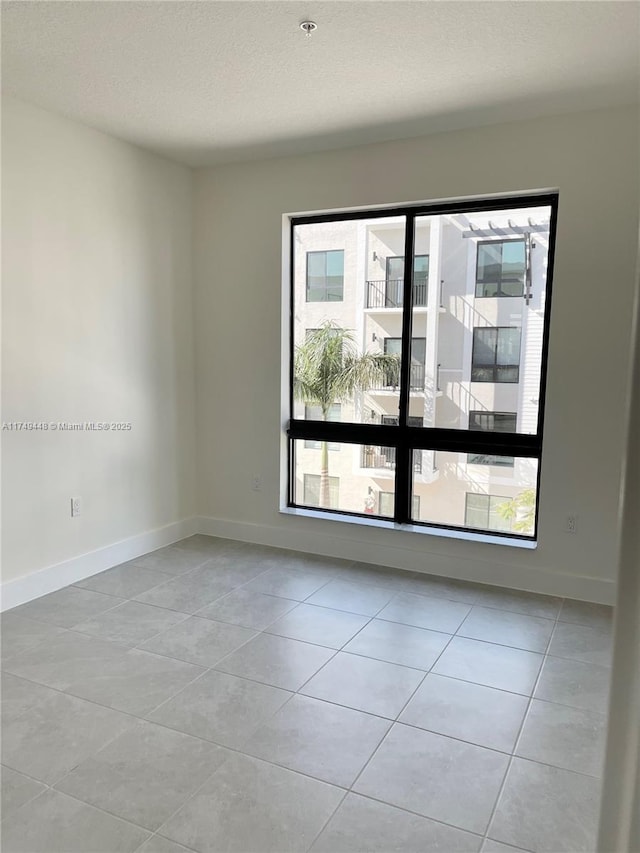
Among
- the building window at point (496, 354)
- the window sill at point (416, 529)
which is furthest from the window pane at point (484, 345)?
the window sill at point (416, 529)

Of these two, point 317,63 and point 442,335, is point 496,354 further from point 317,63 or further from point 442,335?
point 317,63

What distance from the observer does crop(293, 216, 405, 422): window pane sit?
3.99 meters

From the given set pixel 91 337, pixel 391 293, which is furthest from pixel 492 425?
pixel 91 337

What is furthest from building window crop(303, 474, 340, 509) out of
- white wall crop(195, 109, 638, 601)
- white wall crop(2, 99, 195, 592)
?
white wall crop(2, 99, 195, 592)

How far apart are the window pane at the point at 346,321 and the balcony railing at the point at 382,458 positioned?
0.64ft

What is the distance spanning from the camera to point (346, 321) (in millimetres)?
4133

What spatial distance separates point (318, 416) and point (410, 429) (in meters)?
0.70

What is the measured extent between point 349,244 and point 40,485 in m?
2.46

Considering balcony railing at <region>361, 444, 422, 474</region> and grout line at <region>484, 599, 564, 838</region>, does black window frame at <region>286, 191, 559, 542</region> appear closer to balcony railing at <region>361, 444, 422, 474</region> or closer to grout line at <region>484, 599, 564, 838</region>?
balcony railing at <region>361, 444, 422, 474</region>

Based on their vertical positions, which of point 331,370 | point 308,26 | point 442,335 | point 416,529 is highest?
point 308,26

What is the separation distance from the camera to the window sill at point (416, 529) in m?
3.64

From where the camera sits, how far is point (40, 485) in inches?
134

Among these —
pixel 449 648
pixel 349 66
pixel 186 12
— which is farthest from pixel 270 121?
pixel 449 648

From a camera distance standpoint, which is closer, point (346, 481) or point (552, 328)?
point (552, 328)
